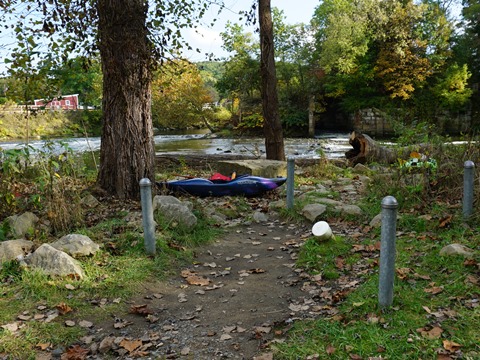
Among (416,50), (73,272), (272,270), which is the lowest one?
(272,270)

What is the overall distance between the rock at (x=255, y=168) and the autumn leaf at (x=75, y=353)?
18.2ft

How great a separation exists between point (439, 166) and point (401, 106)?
27458 millimetres

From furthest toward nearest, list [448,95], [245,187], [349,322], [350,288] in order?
[448,95]
[245,187]
[350,288]
[349,322]

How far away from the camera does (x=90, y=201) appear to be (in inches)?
232

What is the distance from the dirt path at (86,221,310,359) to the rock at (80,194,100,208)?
195 cm

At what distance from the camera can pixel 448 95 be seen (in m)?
28.8

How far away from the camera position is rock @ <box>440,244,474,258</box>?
3750mm

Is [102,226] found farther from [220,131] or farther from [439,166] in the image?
[220,131]

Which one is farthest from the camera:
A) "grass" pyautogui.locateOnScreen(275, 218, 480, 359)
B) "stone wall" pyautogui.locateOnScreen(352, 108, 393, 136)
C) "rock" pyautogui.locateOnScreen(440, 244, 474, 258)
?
"stone wall" pyautogui.locateOnScreen(352, 108, 393, 136)

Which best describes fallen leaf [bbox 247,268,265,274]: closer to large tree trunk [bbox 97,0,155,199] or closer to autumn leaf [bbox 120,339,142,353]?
autumn leaf [bbox 120,339,142,353]

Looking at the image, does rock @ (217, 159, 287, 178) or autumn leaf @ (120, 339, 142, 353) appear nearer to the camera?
autumn leaf @ (120, 339, 142, 353)

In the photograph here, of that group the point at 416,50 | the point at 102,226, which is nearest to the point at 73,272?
the point at 102,226

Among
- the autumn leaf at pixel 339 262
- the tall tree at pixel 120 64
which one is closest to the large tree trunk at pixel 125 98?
the tall tree at pixel 120 64

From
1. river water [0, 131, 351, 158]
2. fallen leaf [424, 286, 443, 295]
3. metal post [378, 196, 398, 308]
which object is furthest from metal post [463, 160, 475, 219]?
river water [0, 131, 351, 158]
